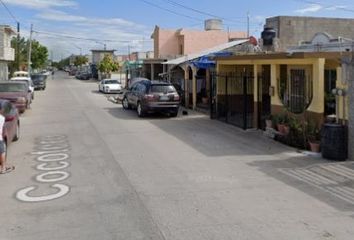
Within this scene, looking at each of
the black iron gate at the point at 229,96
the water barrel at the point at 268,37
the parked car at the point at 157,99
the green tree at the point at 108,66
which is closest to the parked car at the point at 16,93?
the parked car at the point at 157,99

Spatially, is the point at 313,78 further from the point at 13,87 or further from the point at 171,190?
the point at 13,87

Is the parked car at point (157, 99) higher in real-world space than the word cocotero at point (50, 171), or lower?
higher

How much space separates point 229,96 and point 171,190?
47.0 ft

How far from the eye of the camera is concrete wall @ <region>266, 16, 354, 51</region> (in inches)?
1003

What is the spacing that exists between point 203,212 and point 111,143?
744 cm

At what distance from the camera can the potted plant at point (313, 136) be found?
12616mm

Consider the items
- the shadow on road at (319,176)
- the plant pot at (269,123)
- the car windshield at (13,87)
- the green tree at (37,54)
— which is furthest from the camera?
the green tree at (37,54)

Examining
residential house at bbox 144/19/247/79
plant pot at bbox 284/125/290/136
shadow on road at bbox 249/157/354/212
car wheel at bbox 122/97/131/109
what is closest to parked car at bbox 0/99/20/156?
shadow on road at bbox 249/157/354/212

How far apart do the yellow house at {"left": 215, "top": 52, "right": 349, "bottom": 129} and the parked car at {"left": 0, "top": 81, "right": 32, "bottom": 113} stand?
30.2 ft

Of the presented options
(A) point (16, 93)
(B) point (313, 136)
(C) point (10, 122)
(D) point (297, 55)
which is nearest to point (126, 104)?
(A) point (16, 93)

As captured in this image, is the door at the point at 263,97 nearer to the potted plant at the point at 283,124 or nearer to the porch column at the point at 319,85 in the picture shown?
the potted plant at the point at 283,124

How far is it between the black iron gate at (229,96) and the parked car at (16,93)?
29.4 feet

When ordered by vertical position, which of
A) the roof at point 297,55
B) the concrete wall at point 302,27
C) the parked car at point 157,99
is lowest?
the parked car at point 157,99

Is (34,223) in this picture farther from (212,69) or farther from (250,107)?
(212,69)
